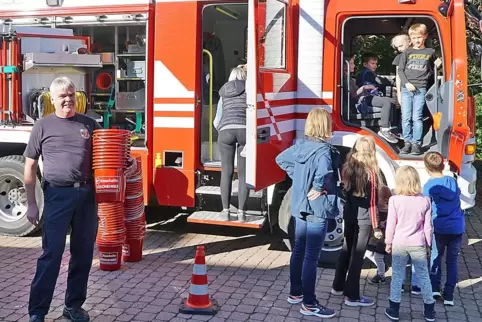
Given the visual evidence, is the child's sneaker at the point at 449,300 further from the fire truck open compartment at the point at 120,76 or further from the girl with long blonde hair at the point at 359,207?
the fire truck open compartment at the point at 120,76

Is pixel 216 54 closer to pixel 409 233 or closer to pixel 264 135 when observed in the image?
pixel 264 135

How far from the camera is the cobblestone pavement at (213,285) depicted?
16.3 ft

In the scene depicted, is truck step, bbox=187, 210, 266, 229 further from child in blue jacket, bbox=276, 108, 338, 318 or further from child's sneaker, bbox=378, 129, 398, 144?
child's sneaker, bbox=378, 129, 398, 144

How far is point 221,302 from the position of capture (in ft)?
17.1

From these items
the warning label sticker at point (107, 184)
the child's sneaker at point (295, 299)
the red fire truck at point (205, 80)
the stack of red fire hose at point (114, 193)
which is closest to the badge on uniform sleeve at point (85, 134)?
the stack of red fire hose at point (114, 193)

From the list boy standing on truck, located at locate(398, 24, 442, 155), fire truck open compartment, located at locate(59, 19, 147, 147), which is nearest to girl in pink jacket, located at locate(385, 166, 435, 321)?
boy standing on truck, located at locate(398, 24, 442, 155)

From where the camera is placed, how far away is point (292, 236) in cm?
628

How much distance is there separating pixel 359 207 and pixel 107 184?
2013mm

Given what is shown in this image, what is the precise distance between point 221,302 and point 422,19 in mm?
3346

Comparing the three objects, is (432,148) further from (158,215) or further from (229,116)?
(158,215)

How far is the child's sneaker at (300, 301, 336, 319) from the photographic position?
485 cm

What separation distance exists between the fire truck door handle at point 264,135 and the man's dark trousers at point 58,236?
1742 millimetres

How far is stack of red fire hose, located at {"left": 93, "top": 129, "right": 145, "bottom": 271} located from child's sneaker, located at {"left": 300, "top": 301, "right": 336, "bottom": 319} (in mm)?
1736

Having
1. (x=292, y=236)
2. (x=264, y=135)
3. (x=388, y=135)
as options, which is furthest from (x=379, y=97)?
(x=292, y=236)
